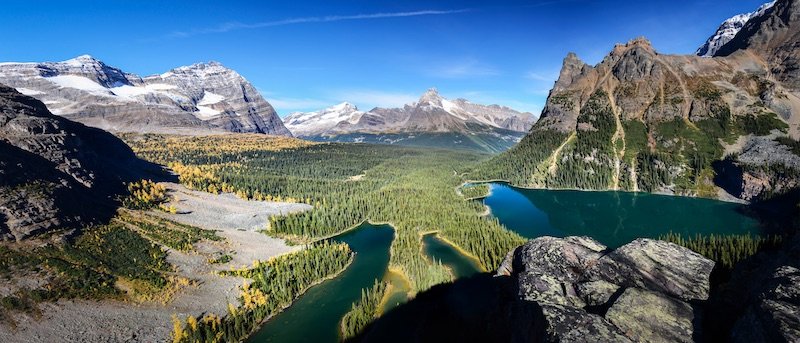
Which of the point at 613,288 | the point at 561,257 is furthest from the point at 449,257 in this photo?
the point at 613,288

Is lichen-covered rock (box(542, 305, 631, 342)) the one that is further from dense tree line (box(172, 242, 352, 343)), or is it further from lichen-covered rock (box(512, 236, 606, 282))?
dense tree line (box(172, 242, 352, 343))

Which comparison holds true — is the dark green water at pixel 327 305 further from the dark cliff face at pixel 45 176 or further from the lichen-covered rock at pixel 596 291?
the dark cliff face at pixel 45 176

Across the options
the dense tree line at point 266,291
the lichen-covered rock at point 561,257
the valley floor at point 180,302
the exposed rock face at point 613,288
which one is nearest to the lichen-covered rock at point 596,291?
the exposed rock face at point 613,288

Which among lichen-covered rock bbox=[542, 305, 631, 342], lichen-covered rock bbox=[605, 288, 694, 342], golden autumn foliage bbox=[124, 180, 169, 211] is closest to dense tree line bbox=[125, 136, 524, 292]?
golden autumn foliage bbox=[124, 180, 169, 211]

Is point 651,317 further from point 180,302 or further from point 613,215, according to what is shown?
point 613,215

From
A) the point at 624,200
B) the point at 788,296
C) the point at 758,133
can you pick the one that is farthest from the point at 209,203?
the point at 758,133

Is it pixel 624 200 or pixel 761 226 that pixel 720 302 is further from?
pixel 624 200
